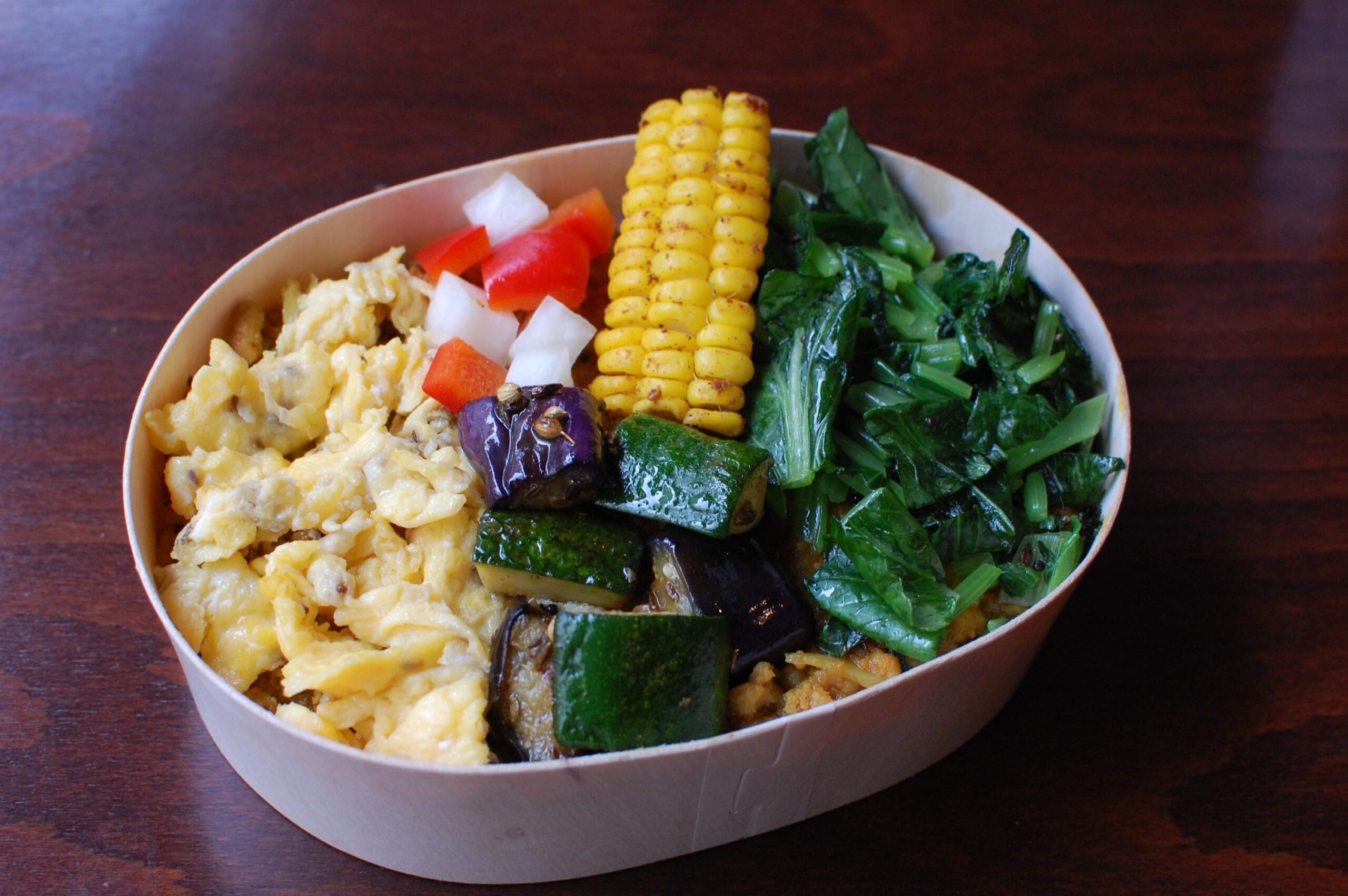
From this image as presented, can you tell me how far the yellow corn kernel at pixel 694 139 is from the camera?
2383mm

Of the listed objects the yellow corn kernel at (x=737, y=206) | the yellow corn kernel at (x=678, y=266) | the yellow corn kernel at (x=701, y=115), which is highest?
the yellow corn kernel at (x=701, y=115)

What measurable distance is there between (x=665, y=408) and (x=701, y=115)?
0.71 m

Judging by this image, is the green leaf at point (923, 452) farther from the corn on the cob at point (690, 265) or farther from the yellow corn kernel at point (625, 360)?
the yellow corn kernel at point (625, 360)

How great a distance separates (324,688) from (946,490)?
1.24 metres

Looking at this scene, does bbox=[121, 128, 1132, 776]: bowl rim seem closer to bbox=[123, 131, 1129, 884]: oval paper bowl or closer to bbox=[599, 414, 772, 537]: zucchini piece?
bbox=[123, 131, 1129, 884]: oval paper bowl

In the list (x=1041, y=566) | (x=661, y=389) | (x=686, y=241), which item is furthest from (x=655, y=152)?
(x=1041, y=566)

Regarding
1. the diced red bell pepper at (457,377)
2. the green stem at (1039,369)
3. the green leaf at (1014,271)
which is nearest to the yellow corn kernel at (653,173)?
the diced red bell pepper at (457,377)

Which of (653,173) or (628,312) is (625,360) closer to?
(628,312)

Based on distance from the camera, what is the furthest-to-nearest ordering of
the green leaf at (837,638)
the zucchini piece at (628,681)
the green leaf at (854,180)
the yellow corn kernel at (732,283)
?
the green leaf at (854,180), the yellow corn kernel at (732,283), the green leaf at (837,638), the zucchini piece at (628,681)

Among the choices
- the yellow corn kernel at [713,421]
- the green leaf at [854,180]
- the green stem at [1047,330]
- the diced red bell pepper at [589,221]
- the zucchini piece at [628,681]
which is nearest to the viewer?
the zucchini piece at [628,681]

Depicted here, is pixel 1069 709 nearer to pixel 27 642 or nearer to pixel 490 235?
pixel 490 235

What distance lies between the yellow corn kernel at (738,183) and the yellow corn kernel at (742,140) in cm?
6

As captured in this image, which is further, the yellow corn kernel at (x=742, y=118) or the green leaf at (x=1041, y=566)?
the yellow corn kernel at (x=742, y=118)

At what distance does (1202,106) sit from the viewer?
361cm
